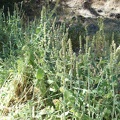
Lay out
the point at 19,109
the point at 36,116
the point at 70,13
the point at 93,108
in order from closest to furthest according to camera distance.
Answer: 1. the point at 93,108
2. the point at 36,116
3. the point at 19,109
4. the point at 70,13

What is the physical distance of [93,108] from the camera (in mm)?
2676

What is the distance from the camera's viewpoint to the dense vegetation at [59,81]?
106 inches

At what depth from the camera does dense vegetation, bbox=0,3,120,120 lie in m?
2.70

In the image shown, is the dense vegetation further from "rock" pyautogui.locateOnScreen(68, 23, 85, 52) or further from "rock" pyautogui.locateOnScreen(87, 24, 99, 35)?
"rock" pyautogui.locateOnScreen(87, 24, 99, 35)

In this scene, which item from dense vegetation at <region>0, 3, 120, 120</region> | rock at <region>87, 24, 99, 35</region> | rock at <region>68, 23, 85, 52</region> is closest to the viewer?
dense vegetation at <region>0, 3, 120, 120</region>

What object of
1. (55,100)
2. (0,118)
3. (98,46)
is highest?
(98,46)

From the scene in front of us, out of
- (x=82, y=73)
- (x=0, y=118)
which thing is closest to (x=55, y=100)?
(x=82, y=73)

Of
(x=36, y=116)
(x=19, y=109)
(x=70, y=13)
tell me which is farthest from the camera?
(x=70, y=13)

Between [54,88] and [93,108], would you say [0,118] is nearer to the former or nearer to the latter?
[54,88]

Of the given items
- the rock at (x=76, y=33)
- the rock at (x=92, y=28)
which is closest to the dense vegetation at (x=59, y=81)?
the rock at (x=76, y=33)

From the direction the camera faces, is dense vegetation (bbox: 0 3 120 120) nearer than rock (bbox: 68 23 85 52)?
Yes

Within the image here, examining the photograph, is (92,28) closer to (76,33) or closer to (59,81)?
(76,33)

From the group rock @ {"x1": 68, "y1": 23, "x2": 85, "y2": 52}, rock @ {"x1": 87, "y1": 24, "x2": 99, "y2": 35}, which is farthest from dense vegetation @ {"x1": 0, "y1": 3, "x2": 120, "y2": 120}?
rock @ {"x1": 87, "y1": 24, "x2": 99, "y2": 35}

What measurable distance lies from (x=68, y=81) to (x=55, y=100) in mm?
190
